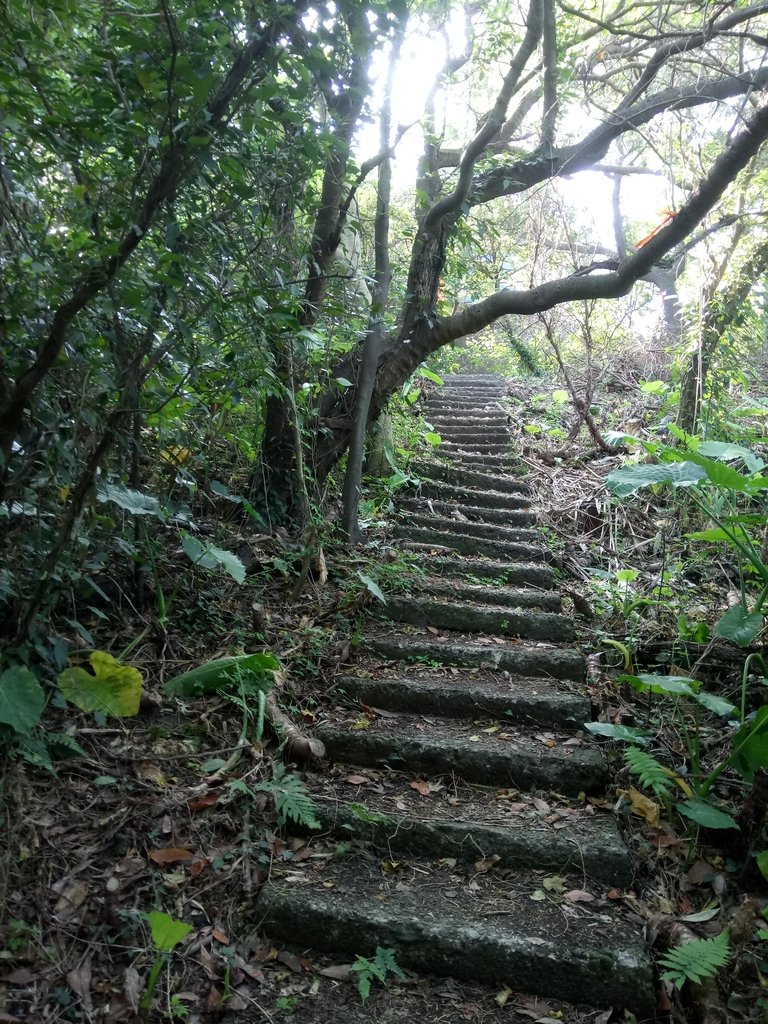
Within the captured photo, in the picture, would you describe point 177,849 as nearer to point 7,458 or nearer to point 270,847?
point 270,847

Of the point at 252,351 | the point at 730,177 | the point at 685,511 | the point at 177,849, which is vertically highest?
the point at 730,177

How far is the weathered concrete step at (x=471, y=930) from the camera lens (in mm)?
2350

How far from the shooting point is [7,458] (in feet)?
Result: 8.11

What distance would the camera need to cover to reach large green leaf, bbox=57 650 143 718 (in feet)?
9.17

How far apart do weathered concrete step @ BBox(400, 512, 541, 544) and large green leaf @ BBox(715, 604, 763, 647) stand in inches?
104

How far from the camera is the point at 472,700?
3.70 meters

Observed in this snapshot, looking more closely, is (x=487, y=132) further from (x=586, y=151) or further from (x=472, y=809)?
(x=472, y=809)

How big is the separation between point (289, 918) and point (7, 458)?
1.92 meters

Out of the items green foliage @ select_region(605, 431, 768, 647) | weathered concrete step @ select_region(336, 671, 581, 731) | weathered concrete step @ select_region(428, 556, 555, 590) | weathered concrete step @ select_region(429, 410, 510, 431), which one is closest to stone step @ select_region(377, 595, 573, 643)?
weathered concrete step @ select_region(428, 556, 555, 590)

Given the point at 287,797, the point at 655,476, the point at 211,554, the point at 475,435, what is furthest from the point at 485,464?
the point at 287,797

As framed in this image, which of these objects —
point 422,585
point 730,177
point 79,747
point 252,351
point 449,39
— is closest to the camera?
point 79,747

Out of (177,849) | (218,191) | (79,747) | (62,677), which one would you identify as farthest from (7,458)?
(177,849)

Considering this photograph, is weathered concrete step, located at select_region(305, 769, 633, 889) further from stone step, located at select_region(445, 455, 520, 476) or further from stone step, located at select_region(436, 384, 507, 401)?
stone step, located at select_region(436, 384, 507, 401)

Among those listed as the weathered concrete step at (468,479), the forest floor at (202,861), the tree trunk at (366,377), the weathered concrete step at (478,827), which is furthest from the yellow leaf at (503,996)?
the weathered concrete step at (468,479)
